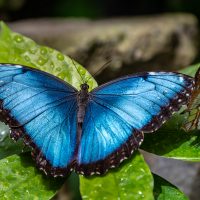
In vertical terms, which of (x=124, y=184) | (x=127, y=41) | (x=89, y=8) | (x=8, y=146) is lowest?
(x=89, y=8)

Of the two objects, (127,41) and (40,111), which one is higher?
(40,111)

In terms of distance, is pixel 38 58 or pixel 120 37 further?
pixel 120 37

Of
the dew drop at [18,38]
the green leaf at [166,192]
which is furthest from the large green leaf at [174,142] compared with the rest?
the dew drop at [18,38]

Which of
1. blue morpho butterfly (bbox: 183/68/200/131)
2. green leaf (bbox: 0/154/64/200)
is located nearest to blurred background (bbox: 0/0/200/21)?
blue morpho butterfly (bbox: 183/68/200/131)

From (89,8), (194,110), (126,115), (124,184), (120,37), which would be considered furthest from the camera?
(89,8)

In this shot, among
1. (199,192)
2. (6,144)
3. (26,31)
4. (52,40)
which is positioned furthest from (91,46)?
(6,144)

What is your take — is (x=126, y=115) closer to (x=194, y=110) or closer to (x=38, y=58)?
(x=194, y=110)

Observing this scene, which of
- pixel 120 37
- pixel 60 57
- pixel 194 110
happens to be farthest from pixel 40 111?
pixel 120 37

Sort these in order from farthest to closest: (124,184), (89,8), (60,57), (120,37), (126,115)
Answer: (89,8), (120,37), (60,57), (126,115), (124,184)
